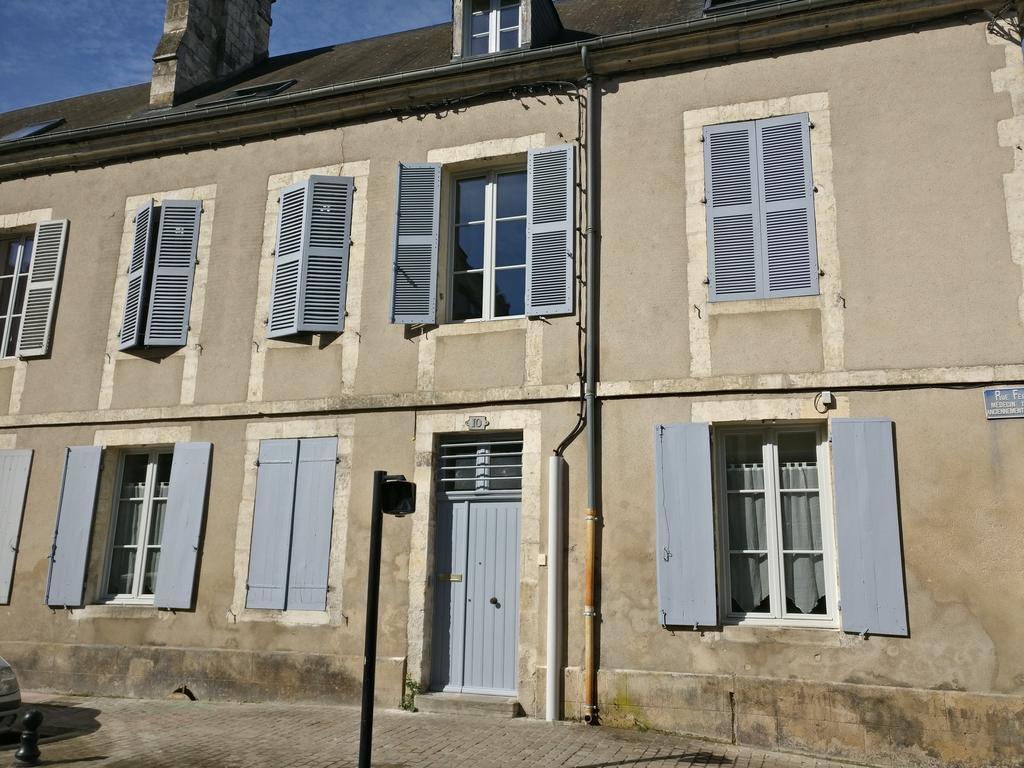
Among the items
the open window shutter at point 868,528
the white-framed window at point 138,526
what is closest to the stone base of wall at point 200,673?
the white-framed window at point 138,526

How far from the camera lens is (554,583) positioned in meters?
6.88

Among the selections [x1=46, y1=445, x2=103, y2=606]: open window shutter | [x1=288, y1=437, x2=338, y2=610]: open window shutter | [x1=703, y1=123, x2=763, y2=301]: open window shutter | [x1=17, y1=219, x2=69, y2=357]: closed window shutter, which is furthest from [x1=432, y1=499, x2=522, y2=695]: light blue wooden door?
[x1=17, y1=219, x2=69, y2=357]: closed window shutter

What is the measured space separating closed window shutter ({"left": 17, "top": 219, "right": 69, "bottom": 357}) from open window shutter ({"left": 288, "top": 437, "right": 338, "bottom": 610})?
341 cm

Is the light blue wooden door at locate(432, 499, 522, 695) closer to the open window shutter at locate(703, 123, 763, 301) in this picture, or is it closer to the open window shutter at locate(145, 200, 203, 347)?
the open window shutter at locate(703, 123, 763, 301)

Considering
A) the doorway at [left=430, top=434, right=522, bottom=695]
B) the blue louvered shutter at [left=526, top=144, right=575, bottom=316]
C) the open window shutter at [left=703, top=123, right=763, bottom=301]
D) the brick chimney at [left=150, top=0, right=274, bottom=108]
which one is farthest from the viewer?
the brick chimney at [left=150, top=0, right=274, bottom=108]

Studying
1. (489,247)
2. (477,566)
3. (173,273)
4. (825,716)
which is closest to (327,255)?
(489,247)

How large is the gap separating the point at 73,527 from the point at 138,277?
99.7 inches

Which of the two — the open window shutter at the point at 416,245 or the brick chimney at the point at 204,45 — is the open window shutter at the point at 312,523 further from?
the brick chimney at the point at 204,45

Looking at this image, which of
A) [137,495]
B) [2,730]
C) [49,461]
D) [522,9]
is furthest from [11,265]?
[522,9]

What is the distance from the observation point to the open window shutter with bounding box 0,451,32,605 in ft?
28.7

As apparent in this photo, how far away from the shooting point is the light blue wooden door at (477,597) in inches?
283

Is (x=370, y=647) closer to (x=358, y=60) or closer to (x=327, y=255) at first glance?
(x=327, y=255)

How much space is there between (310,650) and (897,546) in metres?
4.73

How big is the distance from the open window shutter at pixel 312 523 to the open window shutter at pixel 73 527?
222 centimetres
